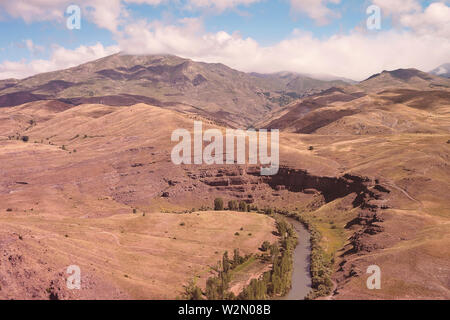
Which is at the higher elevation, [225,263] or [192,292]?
[225,263]

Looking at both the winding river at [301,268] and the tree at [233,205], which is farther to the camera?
the tree at [233,205]

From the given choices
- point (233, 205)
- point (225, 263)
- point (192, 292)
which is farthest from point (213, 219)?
point (192, 292)

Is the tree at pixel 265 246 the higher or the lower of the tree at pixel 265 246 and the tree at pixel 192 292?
the higher

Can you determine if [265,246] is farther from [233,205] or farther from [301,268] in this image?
[233,205]

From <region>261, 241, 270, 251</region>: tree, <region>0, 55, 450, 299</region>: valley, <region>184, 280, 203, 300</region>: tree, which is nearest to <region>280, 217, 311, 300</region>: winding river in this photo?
<region>0, 55, 450, 299</region>: valley

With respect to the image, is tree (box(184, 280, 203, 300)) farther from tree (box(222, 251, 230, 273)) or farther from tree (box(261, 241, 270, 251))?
tree (box(261, 241, 270, 251))

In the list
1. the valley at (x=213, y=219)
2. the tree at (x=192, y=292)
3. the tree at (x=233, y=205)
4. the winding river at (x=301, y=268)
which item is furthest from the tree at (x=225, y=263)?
the tree at (x=233, y=205)

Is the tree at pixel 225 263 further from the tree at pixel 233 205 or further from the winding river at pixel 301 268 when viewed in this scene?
the tree at pixel 233 205
